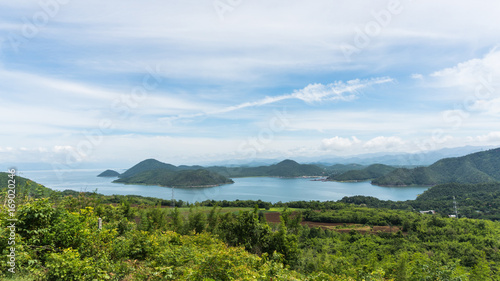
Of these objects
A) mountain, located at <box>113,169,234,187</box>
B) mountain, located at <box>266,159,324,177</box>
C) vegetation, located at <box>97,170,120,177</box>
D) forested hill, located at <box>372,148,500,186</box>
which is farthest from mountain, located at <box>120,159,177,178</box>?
forested hill, located at <box>372,148,500,186</box>

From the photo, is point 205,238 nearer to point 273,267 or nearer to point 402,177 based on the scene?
point 273,267

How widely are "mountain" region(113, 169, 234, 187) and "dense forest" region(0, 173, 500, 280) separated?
62.4 metres

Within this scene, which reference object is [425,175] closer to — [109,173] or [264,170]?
[264,170]

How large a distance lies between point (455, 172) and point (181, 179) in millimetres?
100552

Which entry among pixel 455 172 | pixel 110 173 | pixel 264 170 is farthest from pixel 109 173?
pixel 455 172

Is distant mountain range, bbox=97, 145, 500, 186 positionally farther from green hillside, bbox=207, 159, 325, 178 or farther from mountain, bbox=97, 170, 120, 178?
mountain, bbox=97, 170, 120, 178

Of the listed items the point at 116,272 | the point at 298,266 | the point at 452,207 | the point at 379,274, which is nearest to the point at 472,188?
the point at 452,207

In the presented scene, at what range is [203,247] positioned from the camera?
8.18 metres

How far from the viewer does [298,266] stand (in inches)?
514

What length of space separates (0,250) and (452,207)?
7069cm

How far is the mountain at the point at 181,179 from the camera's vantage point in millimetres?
89325

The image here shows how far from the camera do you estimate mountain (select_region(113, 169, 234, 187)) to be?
8932 cm

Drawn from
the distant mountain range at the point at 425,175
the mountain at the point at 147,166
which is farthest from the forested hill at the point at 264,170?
the distant mountain range at the point at 425,175

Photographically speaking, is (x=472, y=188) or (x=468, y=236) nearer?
(x=468, y=236)
